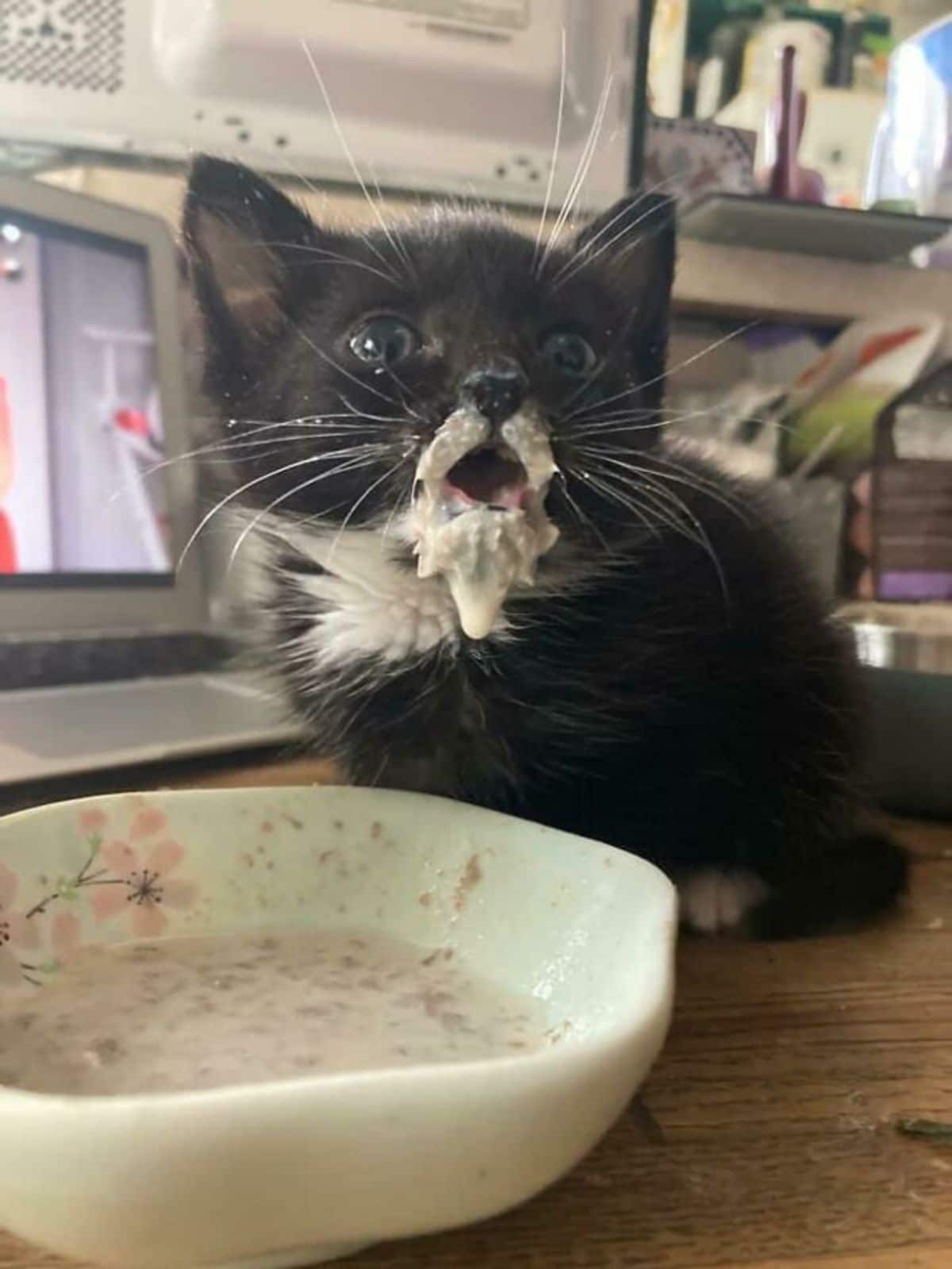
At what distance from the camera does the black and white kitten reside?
0.55 meters

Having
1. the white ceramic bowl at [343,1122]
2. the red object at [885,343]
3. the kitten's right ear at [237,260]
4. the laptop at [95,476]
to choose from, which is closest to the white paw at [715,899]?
the white ceramic bowl at [343,1122]

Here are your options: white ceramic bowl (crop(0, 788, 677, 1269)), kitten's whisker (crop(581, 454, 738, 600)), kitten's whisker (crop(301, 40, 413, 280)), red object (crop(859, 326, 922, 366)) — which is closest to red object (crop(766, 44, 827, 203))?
red object (crop(859, 326, 922, 366))

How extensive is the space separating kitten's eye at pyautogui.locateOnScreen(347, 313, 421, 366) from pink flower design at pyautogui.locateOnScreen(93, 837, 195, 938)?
24 centimetres

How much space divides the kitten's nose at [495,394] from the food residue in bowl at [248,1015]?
24 centimetres

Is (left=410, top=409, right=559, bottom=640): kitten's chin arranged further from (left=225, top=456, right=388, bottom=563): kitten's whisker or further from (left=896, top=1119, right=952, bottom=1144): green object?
(left=896, top=1119, right=952, bottom=1144): green object

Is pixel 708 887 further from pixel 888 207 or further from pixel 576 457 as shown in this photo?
pixel 888 207

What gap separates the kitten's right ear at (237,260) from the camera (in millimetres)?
600

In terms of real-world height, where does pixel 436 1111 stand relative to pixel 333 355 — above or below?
below

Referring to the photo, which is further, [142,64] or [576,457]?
[142,64]

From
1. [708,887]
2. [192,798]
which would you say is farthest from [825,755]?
[192,798]

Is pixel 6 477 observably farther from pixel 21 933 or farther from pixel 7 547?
pixel 21 933

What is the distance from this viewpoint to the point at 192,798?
544 mm

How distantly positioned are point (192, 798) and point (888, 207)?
3.71ft

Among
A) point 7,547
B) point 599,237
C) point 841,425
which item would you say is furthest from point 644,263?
point 7,547
